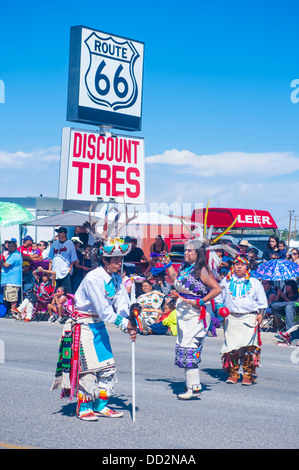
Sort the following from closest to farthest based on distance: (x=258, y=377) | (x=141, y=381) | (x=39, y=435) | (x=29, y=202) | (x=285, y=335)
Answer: (x=39, y=435) < (x=141, y=381) < (x=258, y=377) < (x=285, y=335) < (x=29, y=202)

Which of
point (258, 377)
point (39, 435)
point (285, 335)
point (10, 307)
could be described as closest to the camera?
point (39, 435)

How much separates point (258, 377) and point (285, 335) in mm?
3996

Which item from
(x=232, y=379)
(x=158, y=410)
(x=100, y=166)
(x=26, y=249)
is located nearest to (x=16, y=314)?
(x=26, y=249)

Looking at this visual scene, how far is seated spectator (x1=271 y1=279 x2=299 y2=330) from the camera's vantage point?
13578mm

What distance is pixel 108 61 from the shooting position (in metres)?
23.0

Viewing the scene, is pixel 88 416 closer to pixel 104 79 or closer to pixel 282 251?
pixel 282 251

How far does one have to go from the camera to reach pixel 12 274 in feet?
57.7

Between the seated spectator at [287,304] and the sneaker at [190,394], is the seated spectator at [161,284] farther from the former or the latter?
the sneaker at [190,394]

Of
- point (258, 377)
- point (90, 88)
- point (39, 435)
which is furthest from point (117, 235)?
point (90, 88)

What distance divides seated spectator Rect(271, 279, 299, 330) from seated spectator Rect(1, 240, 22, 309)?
23.5 feet

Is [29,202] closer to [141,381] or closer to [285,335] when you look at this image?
[285,335]

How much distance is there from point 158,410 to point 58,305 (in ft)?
32.5

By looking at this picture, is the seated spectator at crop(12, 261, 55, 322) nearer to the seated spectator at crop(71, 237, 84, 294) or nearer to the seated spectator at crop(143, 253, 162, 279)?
the seated spectator at crop(71, 237, 84, 294)

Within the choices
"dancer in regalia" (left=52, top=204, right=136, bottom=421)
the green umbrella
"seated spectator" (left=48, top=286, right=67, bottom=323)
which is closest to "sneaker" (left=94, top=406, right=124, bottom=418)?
"dancer in regalia" (left=52, top=204, right=136, bottom=421)
